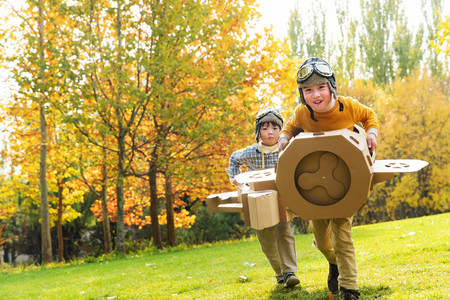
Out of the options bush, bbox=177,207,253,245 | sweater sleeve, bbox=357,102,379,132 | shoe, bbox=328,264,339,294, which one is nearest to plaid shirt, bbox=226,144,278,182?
shoe, bbox=328,264,339,294

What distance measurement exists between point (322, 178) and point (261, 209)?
0.48m

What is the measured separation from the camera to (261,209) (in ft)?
10.2

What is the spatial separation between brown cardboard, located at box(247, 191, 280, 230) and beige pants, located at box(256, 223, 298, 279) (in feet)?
5.45

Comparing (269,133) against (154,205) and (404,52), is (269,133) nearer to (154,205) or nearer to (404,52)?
A: (154,205)

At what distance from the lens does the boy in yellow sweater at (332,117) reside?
3334mm

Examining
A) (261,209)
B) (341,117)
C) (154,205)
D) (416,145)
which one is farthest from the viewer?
(416,145)

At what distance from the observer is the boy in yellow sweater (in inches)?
131

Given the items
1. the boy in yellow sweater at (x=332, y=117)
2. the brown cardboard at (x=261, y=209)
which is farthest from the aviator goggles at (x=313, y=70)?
the brown cardboard at (x=261, y=209)

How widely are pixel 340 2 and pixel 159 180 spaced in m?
22.1

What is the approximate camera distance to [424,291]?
12.0 ft

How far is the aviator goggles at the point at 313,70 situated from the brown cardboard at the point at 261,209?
2.93 feet

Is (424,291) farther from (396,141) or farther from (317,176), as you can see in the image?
(396,141)

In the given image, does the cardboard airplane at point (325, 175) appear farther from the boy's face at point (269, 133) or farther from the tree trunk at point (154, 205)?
the tree trunk at point (154, 205)

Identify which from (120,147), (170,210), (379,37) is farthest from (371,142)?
(379,37)
